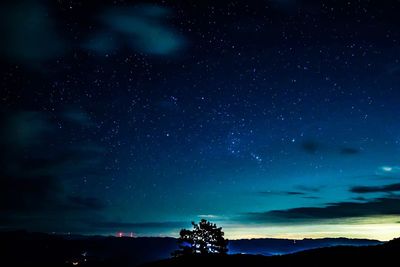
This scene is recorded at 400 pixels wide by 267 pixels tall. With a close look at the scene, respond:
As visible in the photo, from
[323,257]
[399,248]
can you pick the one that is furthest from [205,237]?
[399,248]

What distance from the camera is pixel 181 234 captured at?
1804 inches

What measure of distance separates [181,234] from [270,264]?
26.5 metres

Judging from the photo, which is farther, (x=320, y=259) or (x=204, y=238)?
(x=204, y=238)

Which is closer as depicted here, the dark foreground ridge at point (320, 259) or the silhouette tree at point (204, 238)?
the dark foreground ridge at point (320, 259)

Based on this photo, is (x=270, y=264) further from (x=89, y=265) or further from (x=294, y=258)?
(x=89, y=265)

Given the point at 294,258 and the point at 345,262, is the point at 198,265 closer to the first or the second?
the point at 294,258

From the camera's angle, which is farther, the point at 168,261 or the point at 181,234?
the point at 181,234

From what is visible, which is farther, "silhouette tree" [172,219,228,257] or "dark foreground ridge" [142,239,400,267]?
"silhouette tree" [172,219,228,257]

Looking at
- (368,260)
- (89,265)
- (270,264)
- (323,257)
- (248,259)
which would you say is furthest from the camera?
(89,265)

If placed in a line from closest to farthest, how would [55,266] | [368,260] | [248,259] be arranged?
[368,260], [248,259], [55,266]

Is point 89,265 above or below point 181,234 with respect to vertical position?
below

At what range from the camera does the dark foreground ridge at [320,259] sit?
655 inches

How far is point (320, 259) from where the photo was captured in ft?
62.2

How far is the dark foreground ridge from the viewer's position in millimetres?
16625
